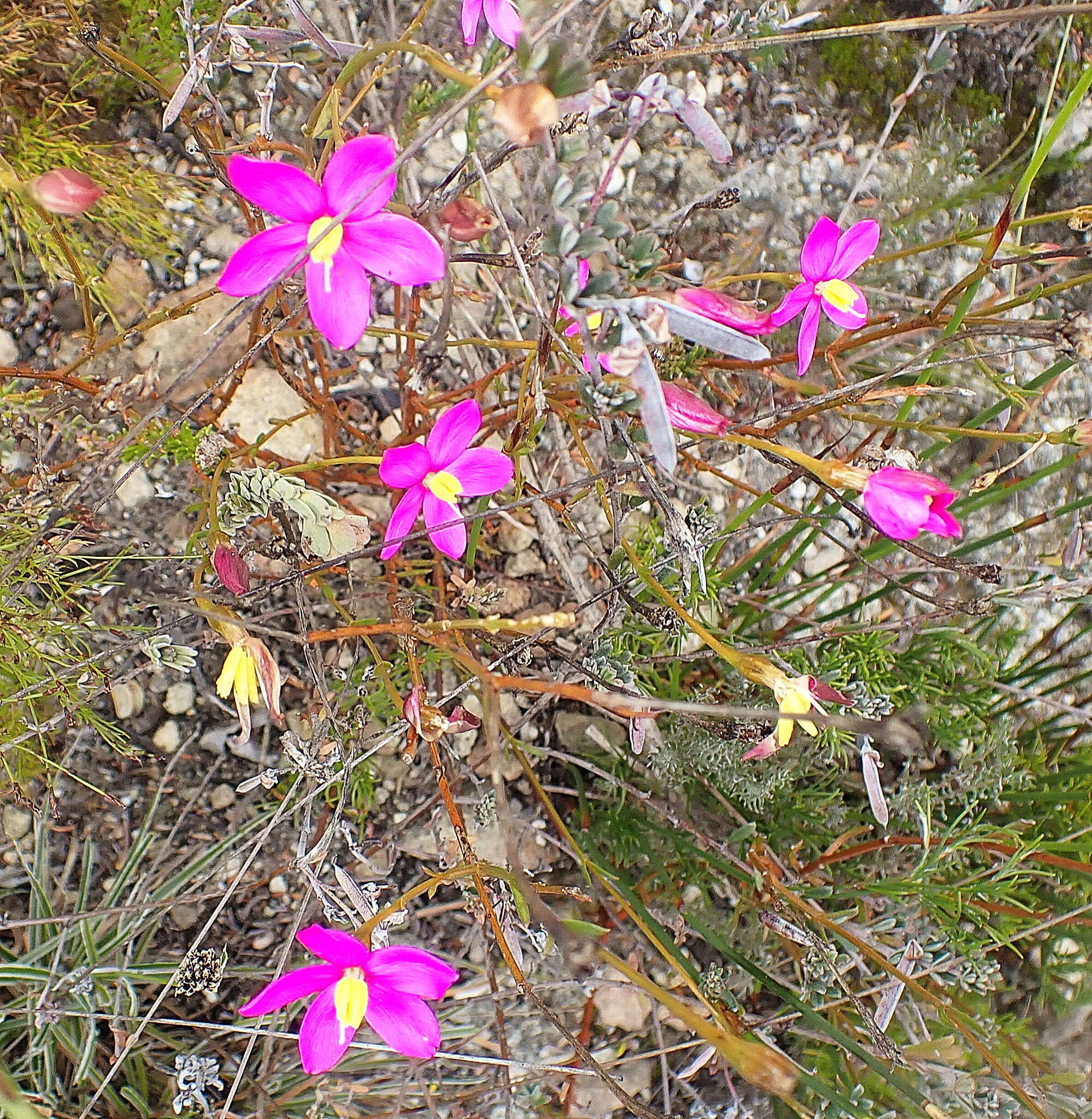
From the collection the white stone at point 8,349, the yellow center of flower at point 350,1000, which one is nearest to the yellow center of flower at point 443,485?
the yellow center of flower at point 350,1000

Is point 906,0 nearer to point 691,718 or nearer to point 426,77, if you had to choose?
point 426,77

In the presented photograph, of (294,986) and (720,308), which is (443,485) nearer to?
(720,308)

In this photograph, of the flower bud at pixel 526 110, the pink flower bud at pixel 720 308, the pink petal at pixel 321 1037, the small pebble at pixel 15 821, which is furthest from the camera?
the small pebble at pixel 15 821

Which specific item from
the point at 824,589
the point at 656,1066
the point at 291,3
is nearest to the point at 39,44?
the point at 291,3

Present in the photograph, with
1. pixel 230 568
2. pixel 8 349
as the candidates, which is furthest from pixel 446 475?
pixel 8 349

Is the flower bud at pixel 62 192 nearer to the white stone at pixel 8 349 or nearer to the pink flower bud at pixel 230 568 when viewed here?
the pink flower bud at pixel 230 568
